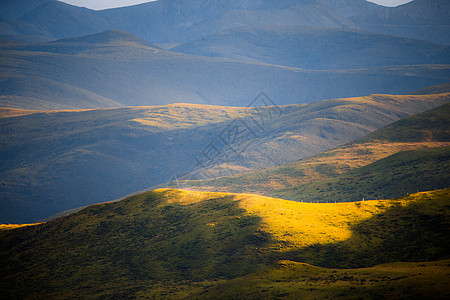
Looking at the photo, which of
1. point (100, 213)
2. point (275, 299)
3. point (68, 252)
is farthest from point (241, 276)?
point (100, 213)

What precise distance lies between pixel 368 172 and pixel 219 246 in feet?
319

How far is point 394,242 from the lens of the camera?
60312 mm

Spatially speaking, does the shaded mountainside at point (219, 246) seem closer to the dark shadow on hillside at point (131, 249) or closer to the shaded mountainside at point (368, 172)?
the dark shadow on hillside at point (131, 249)

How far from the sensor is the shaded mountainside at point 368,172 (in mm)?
127125

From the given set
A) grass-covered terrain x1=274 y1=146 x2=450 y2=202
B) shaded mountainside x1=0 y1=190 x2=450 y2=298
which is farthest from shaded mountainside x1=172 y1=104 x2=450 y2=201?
shaded mountainside x1=0 y1=190 x2=450 y2=298

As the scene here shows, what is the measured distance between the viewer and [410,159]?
139875 mm

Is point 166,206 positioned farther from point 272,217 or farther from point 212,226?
point 272,217

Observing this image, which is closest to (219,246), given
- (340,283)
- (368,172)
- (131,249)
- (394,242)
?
(131,249)

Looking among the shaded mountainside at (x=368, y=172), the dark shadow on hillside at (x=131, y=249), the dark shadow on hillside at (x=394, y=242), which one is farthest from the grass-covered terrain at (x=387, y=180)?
the dark shadow on hillside at (x=131, y=249)

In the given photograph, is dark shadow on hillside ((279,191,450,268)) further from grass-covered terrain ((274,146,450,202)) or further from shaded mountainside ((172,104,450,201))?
shaded mountainside ((172,104,450,201))

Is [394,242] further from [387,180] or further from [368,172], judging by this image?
[368,172]

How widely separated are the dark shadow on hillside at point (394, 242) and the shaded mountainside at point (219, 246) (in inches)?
5.3

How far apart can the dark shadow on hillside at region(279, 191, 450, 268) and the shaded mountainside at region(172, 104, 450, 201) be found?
56.5 metres

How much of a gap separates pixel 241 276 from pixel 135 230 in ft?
84.7
